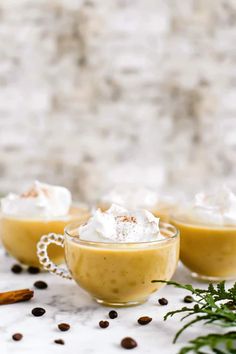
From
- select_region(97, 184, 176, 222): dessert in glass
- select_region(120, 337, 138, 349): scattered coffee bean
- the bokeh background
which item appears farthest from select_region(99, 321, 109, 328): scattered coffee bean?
the bokeh background

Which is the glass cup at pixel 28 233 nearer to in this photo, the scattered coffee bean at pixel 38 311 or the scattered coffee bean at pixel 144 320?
the scattered coffee bean at pixel 38 311

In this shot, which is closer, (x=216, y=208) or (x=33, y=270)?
(x=216, y=208)

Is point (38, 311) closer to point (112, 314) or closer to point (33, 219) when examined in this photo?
point (112, 314)

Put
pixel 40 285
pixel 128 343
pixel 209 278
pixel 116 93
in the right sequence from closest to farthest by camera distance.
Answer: pixel 128 343
pixel 40 285
pixel 209 278
pixel 116 93

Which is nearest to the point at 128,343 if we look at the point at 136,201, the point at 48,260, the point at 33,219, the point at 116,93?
the point at 48,260

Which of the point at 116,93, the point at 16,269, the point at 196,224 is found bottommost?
the point at 16,269

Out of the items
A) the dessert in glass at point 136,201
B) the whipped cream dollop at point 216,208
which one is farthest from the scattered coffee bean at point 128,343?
the dessert in glass at point 136,201

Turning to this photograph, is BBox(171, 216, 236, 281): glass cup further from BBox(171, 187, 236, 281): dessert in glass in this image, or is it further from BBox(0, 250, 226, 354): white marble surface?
BBox(0, 250, 226, 354): white marble surface

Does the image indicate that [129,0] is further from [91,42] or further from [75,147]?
[75,147]

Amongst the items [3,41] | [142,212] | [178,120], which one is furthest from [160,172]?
[142,212]
